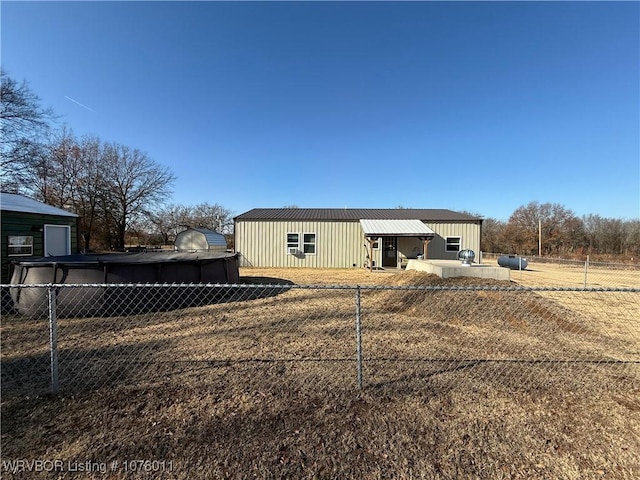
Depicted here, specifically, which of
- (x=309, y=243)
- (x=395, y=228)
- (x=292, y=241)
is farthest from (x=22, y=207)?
(x=395, y=228)

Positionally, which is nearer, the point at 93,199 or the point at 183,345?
the point at 183,345

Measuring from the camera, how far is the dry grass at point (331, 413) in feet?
6.65

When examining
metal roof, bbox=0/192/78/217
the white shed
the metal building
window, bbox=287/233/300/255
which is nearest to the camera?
metal roof, bbox=0/192/78/217

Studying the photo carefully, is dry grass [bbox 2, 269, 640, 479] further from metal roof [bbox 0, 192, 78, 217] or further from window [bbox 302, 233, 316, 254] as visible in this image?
window [bbox 302, 233, 316, 254]

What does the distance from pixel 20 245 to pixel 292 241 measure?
1241 cm

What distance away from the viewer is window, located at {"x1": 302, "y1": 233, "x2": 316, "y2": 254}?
1892cm

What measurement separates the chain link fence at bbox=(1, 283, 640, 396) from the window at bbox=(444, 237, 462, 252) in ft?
36.9

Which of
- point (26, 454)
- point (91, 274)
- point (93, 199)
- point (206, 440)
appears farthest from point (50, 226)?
point (93, 199)

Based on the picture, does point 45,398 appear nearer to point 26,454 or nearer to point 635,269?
point 26,454

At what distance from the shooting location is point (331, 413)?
8.52 feet

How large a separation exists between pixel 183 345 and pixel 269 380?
6.44 ft

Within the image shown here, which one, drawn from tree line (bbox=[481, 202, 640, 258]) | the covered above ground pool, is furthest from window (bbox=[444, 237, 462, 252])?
tree line (bbox=[481, 202, 640, 258])

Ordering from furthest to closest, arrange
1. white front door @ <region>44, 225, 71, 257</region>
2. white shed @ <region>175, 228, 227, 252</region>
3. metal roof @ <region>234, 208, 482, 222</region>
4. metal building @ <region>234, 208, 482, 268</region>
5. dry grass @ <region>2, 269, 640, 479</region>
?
metal roof @ <region>234, 208, 482, 222</region> → metal building @ <region>234, 208, 482, 268</region> → white shed @ <region>175, 228, 227, 252</region> → white front door @ <region>44, 225, 71, 257</region> → dry grass @ <region>2, 269, 640, 479</region>

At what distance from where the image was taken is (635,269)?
19484mm
